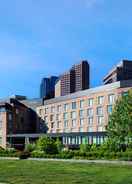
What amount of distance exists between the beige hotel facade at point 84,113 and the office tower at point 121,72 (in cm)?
3704

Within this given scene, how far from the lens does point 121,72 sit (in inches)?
7195

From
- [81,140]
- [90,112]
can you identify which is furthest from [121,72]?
[81,140]

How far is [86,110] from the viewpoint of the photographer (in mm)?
138125

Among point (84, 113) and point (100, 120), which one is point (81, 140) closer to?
point (100, 120)

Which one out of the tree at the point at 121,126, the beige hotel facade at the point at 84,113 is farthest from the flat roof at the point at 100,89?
the tree at the point at 121,126

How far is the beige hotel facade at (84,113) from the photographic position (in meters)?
128

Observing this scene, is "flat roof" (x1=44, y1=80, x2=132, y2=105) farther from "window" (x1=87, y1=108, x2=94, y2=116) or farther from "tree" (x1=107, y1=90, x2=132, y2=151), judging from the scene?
"tree" (x1=107, y1=90, x2=132, y2=151)

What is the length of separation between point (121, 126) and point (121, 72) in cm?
11442

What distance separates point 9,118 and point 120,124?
90.9 m

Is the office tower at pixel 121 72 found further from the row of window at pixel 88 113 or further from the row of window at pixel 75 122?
the row of window at pixel 75 122

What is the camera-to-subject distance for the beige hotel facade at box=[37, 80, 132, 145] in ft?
420

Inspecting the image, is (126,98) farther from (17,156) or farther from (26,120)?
(26,120)

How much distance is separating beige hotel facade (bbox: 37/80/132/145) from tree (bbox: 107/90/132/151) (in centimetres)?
4827

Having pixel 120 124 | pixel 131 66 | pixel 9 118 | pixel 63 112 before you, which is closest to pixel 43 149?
pixel 120 124
